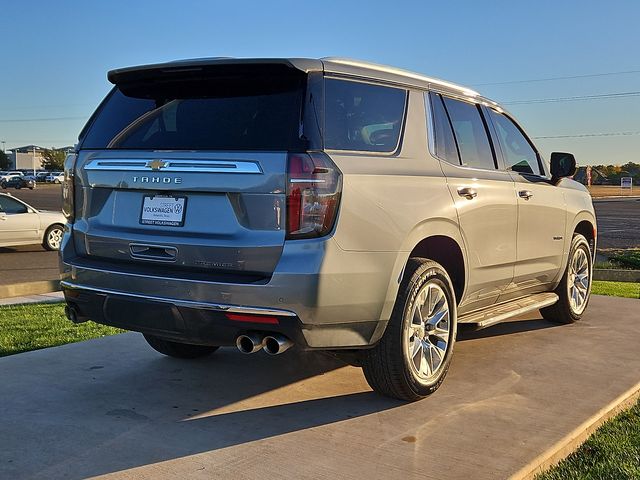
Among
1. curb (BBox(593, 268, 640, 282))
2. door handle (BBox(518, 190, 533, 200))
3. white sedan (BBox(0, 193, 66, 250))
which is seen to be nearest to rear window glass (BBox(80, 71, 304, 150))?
door handle (BBox(518, 190, 533, 200))

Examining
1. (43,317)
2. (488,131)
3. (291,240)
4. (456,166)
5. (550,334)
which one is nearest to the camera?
(291,240)

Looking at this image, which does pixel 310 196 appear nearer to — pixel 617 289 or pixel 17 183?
pixel 617 289

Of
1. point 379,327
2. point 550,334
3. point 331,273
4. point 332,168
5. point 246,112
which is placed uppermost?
point 246,112

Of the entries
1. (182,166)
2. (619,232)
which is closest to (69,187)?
(182,166)

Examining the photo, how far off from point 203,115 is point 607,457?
9.06ft

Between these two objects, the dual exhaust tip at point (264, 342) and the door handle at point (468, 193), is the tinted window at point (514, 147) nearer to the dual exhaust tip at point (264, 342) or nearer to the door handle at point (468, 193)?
the door handle at point (468, 193)

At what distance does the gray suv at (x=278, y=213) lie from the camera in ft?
11.7

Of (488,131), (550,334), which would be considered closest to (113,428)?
(488,131)

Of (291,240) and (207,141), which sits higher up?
(207,141)

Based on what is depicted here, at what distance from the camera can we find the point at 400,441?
366 cm

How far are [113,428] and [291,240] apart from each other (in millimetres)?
1419

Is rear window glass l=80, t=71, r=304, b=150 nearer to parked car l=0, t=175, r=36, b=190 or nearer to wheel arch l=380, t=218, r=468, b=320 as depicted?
wheel arch l=380, t=218, r=468, b=320

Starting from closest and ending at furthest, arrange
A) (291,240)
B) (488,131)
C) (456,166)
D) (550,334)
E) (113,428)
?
(291,240) < (113,428) < (456,166) < (488,131) < (550,334)

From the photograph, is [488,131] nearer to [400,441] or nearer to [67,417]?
[400,441]
